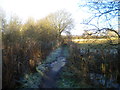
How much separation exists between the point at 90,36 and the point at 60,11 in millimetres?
19809

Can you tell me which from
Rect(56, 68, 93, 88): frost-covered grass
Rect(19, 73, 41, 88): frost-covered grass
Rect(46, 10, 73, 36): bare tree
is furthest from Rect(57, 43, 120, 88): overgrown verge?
Rect(46, 10, 73, 36): bare tree

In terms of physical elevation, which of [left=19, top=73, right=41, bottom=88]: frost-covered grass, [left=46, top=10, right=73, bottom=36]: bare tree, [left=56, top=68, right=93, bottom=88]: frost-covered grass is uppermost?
[left=46, top=10, right=73, bottom=36]: bare tree

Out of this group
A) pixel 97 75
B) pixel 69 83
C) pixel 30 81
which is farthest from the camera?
pixel 97 75

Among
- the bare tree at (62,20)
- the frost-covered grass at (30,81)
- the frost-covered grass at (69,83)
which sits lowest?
the frost-covered grass at (69,83)

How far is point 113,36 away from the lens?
644 cm

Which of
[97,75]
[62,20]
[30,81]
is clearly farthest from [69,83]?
[62,20]

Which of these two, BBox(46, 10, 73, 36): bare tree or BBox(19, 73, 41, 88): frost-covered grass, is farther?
BBox(46, 10, 73, 36): bare tree

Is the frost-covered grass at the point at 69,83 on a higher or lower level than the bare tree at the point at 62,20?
lower

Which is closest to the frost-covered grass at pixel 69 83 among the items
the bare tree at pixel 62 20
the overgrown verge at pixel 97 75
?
the overgrown verge at pixel 97 75

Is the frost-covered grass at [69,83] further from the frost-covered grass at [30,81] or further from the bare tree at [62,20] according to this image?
the bare tree at [62,20]

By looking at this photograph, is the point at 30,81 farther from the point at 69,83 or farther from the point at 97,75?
the point at 97,75

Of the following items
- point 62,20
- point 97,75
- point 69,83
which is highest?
point 62,20

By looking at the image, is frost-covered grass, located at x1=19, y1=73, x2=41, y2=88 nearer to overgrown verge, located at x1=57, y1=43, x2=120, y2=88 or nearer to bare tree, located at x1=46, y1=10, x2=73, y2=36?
overgrown verge, located at x1=57, y1=43, x2=120, y2=88

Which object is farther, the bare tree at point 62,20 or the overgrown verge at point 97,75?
→ the bare tree at point 62,20
